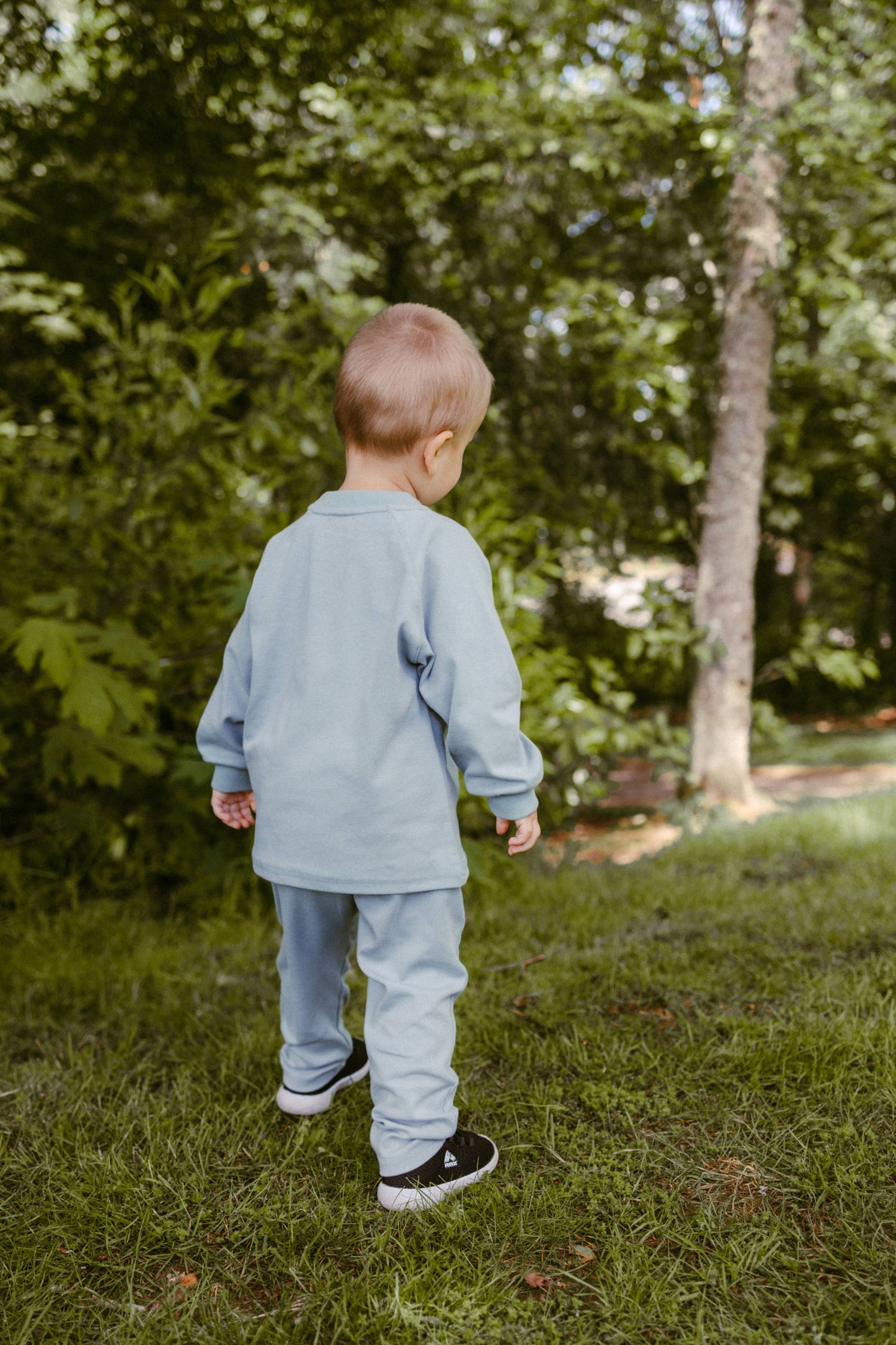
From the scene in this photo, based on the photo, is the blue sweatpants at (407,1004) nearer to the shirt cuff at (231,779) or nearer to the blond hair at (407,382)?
the shirt cuff at (231,779)

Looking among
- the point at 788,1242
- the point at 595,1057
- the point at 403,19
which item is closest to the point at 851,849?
the point at 595,1057

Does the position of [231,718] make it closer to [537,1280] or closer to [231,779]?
[231,779]

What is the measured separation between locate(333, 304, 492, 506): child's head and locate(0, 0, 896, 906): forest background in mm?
1608

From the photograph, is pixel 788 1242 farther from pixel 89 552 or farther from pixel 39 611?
pixel 89 552

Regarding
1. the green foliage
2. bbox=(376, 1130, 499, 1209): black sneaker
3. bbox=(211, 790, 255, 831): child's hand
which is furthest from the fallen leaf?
the green foliage

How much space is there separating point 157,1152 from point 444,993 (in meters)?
0.74

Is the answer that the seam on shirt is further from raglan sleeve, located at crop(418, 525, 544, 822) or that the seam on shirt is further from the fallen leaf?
the fallen leaf

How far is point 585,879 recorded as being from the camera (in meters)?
3.88

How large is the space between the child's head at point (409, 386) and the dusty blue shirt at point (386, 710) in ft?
0.40

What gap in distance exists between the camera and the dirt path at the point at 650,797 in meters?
4.83

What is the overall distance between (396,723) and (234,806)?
597mm

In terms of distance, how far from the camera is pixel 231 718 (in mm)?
1859

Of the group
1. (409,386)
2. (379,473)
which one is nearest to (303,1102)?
(379,473)

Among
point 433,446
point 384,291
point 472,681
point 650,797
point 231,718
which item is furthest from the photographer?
point 650,797
